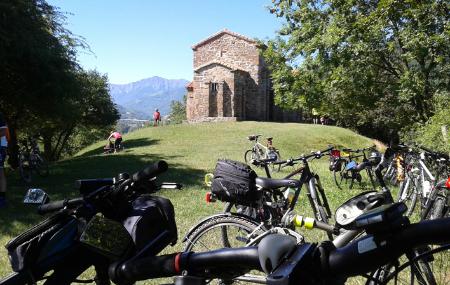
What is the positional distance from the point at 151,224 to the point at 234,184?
197cm

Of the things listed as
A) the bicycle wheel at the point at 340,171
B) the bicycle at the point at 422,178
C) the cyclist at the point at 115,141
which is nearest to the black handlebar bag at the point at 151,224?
the bicycle at the point at 422,178

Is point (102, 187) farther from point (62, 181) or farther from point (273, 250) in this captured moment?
point (62, 181)

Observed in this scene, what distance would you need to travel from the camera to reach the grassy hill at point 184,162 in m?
7.71

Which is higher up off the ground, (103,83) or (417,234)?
(103,83)

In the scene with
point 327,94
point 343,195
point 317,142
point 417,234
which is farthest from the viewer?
point 317,142

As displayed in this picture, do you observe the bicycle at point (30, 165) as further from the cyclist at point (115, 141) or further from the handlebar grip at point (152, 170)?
the handlebar grip at point (152, 170)

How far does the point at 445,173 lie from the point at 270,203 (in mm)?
3327

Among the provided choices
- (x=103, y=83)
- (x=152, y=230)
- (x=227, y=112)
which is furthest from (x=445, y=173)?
(x=103, y=83)

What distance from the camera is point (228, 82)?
42031mm

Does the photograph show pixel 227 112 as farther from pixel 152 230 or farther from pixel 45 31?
pixel 152 230

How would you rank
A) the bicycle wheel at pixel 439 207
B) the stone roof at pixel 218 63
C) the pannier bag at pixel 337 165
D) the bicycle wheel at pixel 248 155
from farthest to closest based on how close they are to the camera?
1. the stone roof at pixel 218 63
2. the bicycle wheel at pixel 248 155
3. the pannier bag at pixel 337 165
4. the bicycle wheel at pixel 439 207

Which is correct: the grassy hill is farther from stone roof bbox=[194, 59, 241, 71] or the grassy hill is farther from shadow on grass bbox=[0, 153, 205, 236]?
stone roof bbox=[194, 59, 241, 71]

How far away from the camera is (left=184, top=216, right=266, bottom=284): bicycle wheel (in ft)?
12.8

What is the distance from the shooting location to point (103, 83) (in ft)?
141
